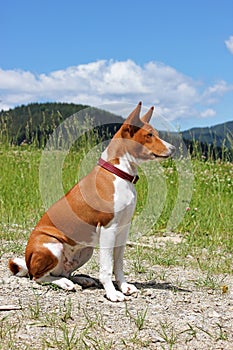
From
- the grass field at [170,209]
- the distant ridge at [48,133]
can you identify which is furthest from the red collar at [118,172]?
the distant ridge at [48,133]

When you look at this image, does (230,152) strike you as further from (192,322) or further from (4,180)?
(192,322)

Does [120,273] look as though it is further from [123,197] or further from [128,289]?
[123,197]

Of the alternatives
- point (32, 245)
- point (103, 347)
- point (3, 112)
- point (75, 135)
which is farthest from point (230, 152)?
point (103, 347)

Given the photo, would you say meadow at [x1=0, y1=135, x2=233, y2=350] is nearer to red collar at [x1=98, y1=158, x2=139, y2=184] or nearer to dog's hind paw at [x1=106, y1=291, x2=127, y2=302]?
dog's hind paw at [x1=106, y1=291, x2=127, y2=302]

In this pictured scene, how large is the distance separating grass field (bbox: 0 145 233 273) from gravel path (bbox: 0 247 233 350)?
89cm

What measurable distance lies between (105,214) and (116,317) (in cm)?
76

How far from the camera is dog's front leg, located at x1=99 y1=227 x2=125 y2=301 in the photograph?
3879mm

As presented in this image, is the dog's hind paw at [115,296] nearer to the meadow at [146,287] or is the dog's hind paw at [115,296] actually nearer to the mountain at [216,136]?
the meadow at [146,287]

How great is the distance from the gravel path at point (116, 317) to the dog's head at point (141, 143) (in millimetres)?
1108

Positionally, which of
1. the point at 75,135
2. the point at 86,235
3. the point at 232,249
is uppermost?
the point at 75,135

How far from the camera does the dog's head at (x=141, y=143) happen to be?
3.93 m

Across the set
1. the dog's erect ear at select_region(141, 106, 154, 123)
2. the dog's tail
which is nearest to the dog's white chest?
the dog's erect ear at select_region(141, 106, 154, 123)

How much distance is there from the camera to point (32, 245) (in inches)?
162

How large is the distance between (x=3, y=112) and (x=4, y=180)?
2100 millimetres
